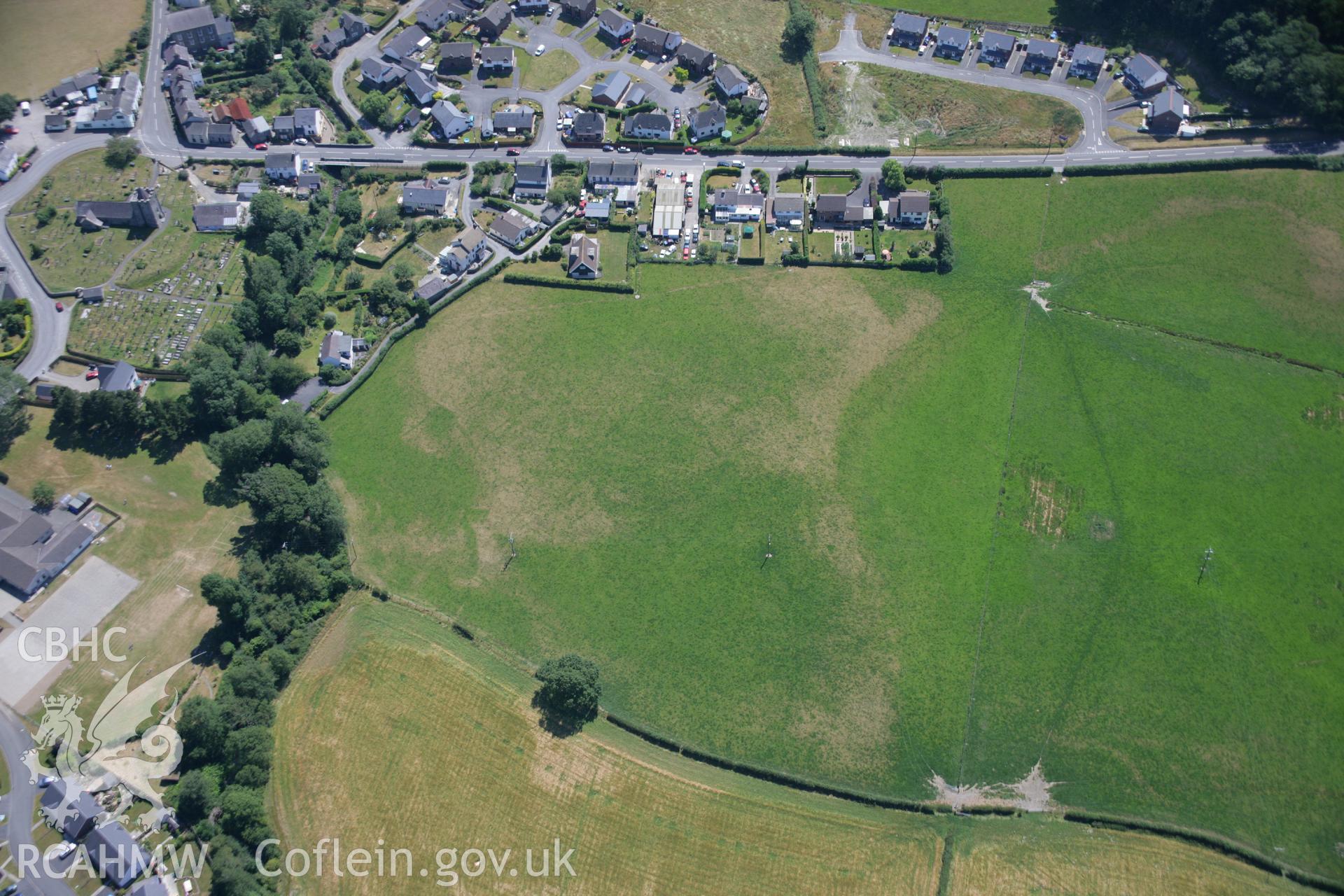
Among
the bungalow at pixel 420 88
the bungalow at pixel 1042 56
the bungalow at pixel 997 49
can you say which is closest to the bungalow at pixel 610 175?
the bungalow at pixel 420 88

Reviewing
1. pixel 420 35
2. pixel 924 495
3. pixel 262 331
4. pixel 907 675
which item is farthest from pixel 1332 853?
pixel 420 35

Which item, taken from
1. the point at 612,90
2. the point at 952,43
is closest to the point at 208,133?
the point at 612,90

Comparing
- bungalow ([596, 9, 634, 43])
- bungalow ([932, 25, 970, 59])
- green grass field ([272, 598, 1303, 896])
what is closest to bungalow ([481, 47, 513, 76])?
bungalow ([596, 9, 634, 43])

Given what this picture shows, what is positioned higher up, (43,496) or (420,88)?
(420,88)

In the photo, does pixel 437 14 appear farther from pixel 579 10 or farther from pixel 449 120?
pixel 449 120

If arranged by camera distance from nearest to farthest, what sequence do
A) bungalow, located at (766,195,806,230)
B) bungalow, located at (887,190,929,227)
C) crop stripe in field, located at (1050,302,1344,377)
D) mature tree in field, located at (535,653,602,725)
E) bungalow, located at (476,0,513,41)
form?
mature tree in field, located at (535,653,602,725) → crop stripe in field, located at (1050,302,1344,377) → bungalow, located at (887,190,929,227) → bungalow, located at (766,195,806,230) → bungalow, located at (476,0,513,41)

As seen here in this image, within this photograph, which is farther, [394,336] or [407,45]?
[407,45]

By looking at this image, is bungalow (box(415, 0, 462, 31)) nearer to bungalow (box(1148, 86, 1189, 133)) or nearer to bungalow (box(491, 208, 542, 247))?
bungalow (box(491, 208, 542, 247))
